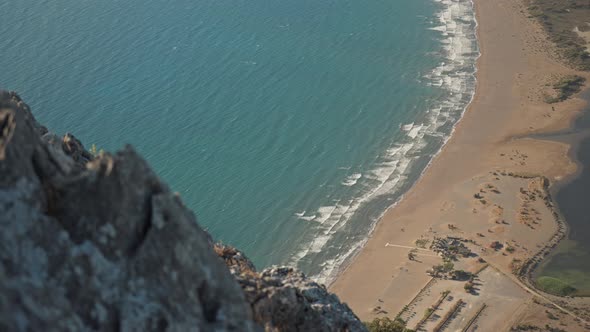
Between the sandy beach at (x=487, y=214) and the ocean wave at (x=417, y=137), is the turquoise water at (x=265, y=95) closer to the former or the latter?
the ocean wave at (x=417, y=137)

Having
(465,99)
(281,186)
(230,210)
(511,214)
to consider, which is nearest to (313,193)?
(281,186)

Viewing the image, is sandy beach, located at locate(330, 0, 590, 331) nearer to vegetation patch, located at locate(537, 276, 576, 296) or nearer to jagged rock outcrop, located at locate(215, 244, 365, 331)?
vegetation patch, located at locate(537, 276, 576, 296)

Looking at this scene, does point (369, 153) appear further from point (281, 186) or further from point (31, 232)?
point (31, 232)

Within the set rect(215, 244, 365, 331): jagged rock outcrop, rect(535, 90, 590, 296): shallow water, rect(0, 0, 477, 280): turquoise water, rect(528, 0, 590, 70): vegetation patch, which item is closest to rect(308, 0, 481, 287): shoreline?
rect(0, 0, 477, 280): turquoise water

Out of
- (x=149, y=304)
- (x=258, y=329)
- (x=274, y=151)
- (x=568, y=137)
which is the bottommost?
(x=568, y=137)

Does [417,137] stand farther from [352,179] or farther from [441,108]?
[352,179]

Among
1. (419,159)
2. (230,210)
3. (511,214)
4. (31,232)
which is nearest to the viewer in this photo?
(31,232)
